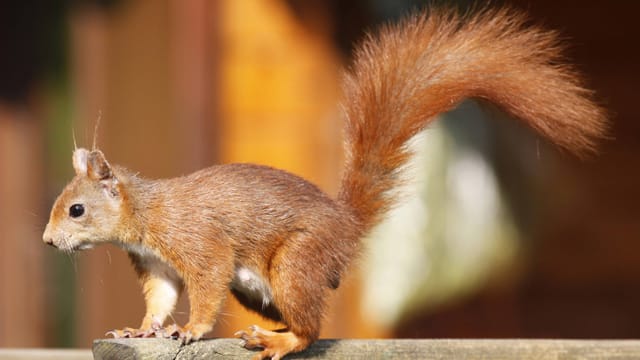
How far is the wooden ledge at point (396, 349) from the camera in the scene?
1.70 metres

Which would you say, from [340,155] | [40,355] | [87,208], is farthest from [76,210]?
[340,155]

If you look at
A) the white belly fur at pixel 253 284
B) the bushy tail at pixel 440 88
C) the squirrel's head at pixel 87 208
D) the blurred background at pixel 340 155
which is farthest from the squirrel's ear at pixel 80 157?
the blurred background at pixel 340 155

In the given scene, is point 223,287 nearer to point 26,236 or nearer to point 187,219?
point 187,219

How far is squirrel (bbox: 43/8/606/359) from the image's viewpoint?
187 cm

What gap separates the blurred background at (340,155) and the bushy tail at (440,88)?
1693mm

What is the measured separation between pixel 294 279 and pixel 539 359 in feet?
1.11

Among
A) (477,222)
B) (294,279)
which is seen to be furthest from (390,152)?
(477,222)

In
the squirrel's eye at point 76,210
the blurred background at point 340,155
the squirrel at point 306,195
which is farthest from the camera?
the blurred background at point 340,155

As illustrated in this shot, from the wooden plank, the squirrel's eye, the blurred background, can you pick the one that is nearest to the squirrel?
the squirrel's eye

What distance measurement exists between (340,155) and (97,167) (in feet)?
6.30

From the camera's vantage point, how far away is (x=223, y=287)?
73.9 inches

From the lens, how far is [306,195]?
1921 mm

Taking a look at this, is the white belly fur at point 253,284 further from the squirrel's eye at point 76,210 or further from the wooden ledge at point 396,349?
the squirrel's eye at point 76,210

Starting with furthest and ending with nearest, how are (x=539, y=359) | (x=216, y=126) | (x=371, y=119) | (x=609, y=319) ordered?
(x=609, y=319)
(x=216, y=126)
(x=371, y=119)
(x=539, y=359)
